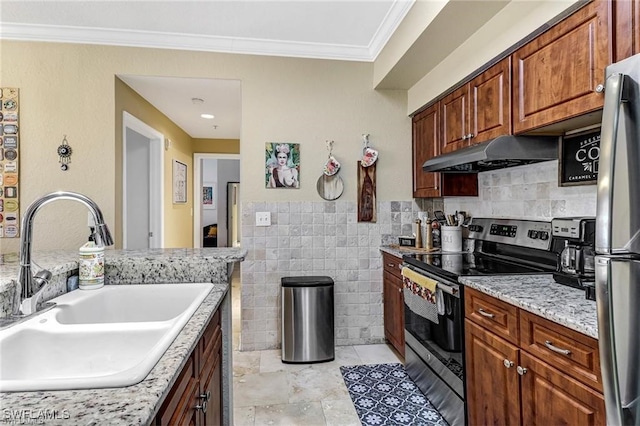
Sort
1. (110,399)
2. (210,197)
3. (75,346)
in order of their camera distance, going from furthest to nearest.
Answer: (210,197), (75,346), (110,399)

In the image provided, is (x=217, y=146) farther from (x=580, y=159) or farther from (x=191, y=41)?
(x=580, y=159)

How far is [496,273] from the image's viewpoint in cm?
180

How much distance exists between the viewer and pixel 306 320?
107 inches

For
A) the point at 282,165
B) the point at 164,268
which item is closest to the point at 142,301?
the point at 164,268

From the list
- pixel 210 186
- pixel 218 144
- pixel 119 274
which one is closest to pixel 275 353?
pixel 119 274

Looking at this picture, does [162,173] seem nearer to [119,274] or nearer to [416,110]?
[119,274]

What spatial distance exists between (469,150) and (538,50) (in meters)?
0.63

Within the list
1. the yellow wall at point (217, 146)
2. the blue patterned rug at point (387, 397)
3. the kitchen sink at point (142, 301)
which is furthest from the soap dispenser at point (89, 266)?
the yellow wall at point (217, 146)

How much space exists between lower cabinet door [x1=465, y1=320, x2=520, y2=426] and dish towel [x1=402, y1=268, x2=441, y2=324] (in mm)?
265

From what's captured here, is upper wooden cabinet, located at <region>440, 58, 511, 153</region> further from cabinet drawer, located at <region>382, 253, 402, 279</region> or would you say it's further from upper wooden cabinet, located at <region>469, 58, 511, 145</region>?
cabinet drawer, located at <region>382, 253, 402, 279</region>

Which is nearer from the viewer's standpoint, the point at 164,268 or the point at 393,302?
the point at 164,268

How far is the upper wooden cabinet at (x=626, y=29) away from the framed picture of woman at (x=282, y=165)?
7.06 ft

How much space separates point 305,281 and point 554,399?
5.96ft

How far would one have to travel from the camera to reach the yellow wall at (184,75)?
2.70m
